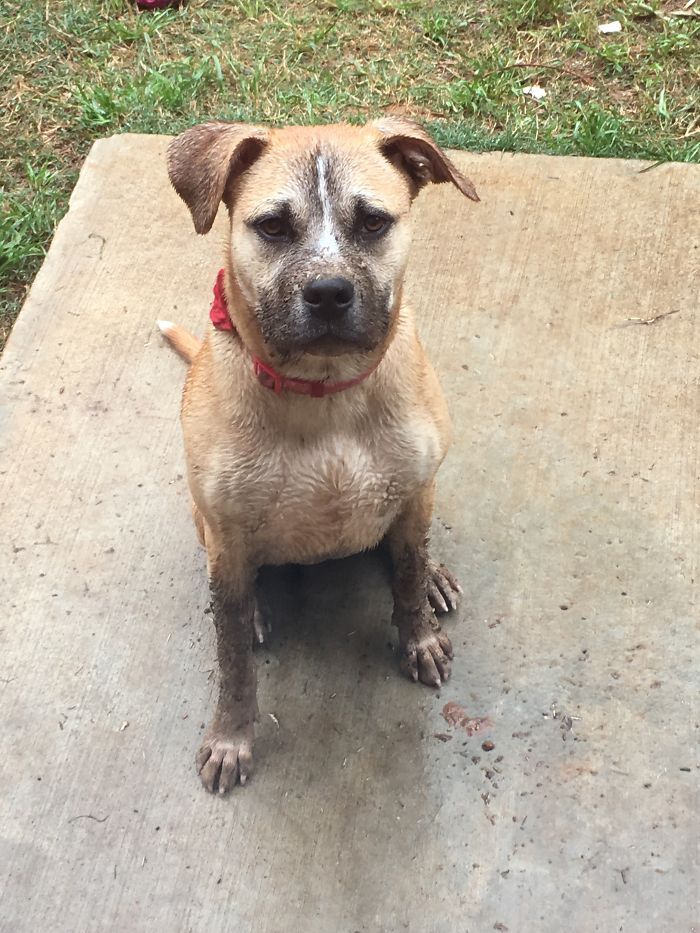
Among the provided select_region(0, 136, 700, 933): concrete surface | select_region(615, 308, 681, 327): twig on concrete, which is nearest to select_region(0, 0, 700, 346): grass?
select_region(0, 136, 700, 933): concrete surface

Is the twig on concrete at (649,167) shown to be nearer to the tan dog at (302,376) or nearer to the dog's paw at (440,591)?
the tan dog at (302,376)

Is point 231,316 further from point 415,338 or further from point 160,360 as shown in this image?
point 160,360

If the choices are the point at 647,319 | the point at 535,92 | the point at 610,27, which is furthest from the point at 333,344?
the point at 610,27

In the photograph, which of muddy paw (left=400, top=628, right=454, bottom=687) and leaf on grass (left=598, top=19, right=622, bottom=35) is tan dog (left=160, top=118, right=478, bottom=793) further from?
leaf on grass (left=598, top=19, right=622, bottom=35)

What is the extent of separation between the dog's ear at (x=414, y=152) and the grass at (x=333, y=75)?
2.22 metres

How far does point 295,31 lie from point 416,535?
3710 millimetres

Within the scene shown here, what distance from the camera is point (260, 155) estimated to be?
8.46 ft

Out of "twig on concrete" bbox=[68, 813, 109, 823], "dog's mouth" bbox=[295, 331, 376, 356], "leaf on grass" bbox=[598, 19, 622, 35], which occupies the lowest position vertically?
"twig on concrete" bbox=[68, 813, 109, 823]

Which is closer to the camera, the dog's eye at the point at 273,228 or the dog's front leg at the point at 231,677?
the dog's eye at the point at 273,228

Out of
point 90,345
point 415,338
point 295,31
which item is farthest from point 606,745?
point 295,31

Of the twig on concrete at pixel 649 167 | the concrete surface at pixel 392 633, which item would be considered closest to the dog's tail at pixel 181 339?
the concrete surface at pixel 392 633

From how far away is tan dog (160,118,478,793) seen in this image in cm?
243

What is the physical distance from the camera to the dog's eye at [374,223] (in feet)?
8.10

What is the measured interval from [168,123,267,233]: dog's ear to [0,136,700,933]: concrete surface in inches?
52.4
